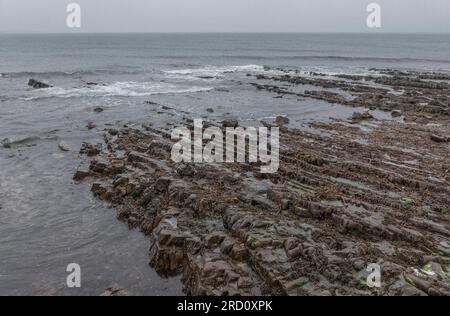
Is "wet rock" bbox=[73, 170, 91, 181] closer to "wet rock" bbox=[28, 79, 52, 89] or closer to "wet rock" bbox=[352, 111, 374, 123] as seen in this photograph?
"wet rock" bbox=[352, 111, 374, 123]

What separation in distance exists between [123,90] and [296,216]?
47.1 meters

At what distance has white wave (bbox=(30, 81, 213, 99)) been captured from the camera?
55.2 meters

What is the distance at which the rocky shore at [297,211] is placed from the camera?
13.4 m

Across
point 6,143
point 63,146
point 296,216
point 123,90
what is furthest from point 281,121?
point 123,90

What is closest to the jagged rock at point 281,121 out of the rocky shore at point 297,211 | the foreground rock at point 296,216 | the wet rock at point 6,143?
the rocky shore at point 297,211

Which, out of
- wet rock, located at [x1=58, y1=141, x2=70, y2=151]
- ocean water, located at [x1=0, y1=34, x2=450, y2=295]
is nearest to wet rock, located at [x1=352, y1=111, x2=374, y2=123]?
ocean water, located at [x1=0, y1=34, x2=450, y2=295]

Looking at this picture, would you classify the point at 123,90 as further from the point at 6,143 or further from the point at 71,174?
the point at 71,174

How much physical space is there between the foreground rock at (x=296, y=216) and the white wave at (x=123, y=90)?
3001 centimetres

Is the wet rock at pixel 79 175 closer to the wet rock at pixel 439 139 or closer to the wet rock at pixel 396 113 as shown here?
the wet rock at pixel 439 139

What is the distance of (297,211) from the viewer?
692 inches

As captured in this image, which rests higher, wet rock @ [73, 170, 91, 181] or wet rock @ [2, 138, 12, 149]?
wet rock @ [2, 138, 12, 149]

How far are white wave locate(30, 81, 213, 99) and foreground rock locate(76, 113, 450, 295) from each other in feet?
98.5

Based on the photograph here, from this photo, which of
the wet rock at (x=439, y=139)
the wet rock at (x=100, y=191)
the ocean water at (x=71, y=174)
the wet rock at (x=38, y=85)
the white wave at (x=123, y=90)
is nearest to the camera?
the ocean water at (x=71, y=174)

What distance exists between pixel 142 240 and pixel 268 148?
1216 centimetres
